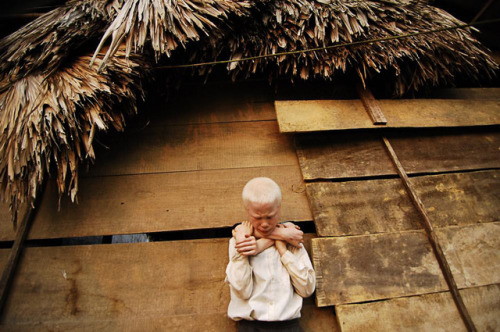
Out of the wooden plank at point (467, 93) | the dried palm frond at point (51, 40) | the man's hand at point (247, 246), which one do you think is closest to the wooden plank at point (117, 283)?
the man's hand at point (247, 246)

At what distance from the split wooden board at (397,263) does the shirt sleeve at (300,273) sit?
12 centimetres

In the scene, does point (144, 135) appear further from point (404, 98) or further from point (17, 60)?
point (404, 98)

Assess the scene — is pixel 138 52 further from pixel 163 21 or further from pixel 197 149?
pixel 197 149

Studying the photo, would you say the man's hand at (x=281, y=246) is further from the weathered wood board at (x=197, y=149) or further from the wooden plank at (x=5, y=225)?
the wooden plank at (x=5, y=225)

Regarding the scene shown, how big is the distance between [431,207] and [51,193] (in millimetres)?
2111

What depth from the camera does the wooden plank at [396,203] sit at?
1.34 m

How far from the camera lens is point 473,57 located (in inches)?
63.9

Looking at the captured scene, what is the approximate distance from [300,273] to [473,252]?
93cm

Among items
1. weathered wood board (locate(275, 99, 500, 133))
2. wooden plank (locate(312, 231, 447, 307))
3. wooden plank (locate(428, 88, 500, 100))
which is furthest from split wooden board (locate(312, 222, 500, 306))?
wooden plank (locate(428, 88, 500, 100))

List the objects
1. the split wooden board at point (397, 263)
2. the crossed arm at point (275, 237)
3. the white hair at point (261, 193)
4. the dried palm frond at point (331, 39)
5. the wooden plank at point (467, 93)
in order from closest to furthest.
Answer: the white hair at point (261, 193), the crossed arm at point (275, 237), the split wooden board at point (397, 263), the dried palm frond at point (331, 39), the wooden plank at point (467, 93)

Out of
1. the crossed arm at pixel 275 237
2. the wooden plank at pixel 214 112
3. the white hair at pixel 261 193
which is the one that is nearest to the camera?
the white hair at pixel 261 193

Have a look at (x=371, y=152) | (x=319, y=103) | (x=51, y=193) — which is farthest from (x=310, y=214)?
(x=51, y=193)

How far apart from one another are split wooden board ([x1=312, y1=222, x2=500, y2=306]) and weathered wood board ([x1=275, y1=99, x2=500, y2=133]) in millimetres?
640

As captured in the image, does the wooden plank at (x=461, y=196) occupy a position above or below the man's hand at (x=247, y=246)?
below
